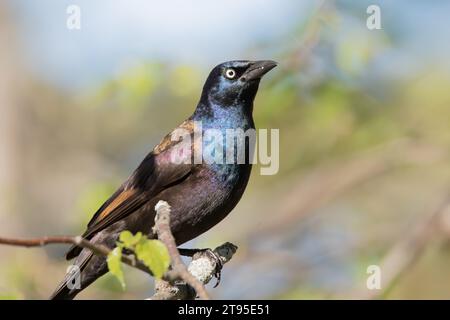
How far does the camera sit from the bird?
538 centimetres

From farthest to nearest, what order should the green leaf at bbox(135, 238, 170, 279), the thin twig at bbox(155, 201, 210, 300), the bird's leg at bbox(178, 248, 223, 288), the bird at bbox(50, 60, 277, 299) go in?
the bird at bbox(50, 60, 277, 299), the bird's leg at bbox(178, 248, 223, 288), the green leaf at bbox(135, 238, 170, 279), the thin twig at bbox(155, 201, 210, 300)

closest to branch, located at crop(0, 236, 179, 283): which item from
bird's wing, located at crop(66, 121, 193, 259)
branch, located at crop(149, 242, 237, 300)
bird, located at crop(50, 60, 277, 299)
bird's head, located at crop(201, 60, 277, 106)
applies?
branch, located at crop(149, 242, 237, 300)

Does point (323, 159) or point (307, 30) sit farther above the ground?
point (307, 30)

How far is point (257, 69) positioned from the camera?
5867 mm

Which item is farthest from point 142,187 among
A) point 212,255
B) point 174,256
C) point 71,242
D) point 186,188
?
point 71,242

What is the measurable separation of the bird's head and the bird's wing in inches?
18.5

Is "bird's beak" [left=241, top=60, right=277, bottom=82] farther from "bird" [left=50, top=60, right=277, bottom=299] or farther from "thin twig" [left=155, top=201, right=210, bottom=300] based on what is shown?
"thin twig" [left=155, top=201, right=210, bottom=300]

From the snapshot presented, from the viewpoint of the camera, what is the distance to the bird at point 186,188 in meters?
5.38

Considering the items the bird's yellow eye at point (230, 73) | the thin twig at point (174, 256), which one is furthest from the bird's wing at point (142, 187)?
the thin twig at point (174, 256)

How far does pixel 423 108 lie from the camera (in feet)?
28.9

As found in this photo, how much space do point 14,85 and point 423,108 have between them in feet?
15.3
